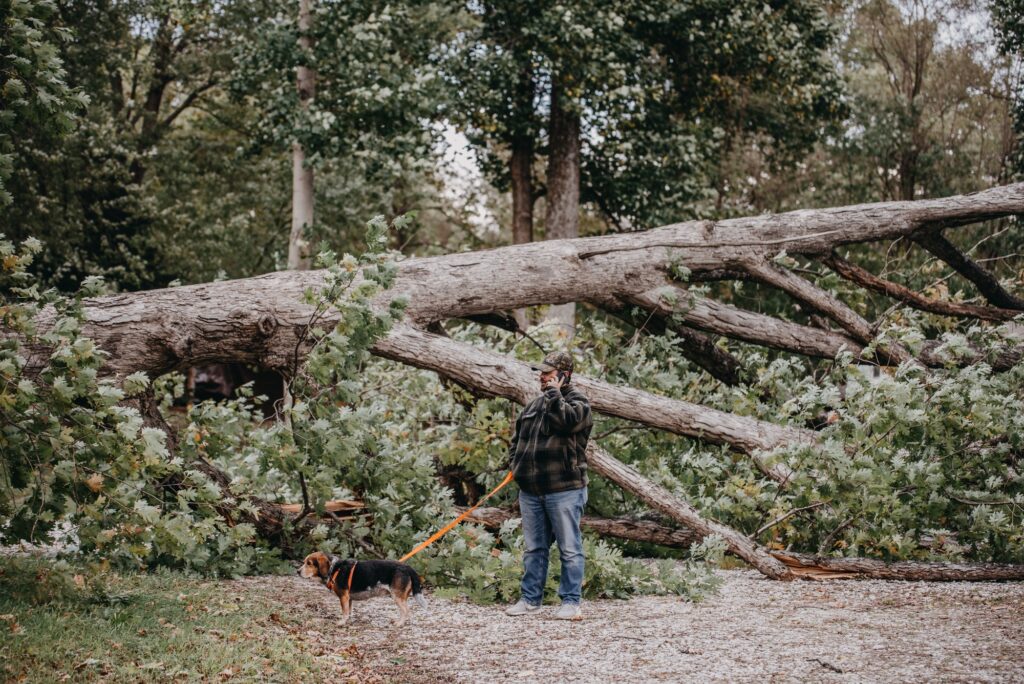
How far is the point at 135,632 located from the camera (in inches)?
195

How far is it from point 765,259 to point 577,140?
9.35 m

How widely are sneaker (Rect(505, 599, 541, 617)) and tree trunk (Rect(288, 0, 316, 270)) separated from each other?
31.8 feet

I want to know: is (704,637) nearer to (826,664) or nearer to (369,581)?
(826,664)

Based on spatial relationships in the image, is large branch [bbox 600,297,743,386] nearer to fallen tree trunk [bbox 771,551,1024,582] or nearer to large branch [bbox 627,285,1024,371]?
large branch [bbox 627,285,1024,371]

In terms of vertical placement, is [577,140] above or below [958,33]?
below

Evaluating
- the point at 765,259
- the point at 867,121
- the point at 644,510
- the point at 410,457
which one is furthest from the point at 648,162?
the point at 410,457

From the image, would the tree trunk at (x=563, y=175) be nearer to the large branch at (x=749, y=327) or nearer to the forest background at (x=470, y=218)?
the forest background at (x=470, y=218)

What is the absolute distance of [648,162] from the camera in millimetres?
17453

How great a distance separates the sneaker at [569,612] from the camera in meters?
5.98

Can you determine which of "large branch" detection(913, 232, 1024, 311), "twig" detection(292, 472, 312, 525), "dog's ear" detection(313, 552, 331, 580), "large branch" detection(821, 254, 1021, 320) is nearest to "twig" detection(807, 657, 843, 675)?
"dog's ear" detection(313, 552, 331, 580)

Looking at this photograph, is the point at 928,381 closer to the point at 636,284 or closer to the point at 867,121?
the point at 636,284

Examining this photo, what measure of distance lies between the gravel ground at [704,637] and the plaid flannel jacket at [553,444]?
2.88 ft

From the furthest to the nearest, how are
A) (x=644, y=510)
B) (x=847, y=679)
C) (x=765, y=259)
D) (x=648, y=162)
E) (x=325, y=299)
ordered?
(x=648, y=162)
(x=765, y=259)
(x=644, y=510)
(x=325, y=299)
(x=847, y=679)

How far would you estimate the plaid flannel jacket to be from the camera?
5.89 meters
